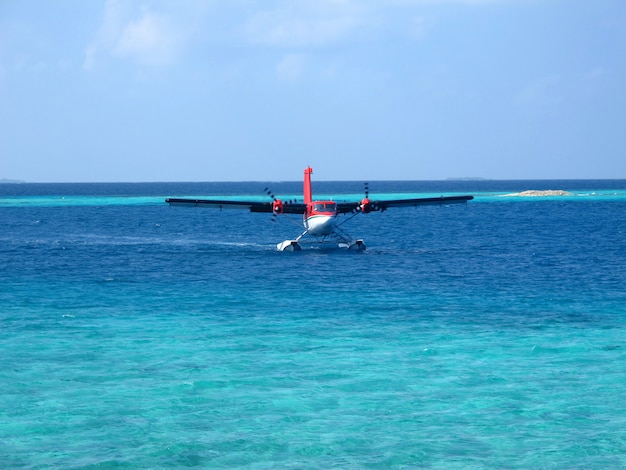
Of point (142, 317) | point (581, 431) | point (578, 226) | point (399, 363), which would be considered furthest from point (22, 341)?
point (578, 226)

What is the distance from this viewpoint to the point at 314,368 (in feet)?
65.2

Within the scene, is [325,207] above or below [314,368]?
above

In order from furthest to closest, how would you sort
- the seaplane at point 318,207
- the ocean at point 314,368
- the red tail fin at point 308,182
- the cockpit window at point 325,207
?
the red tail fin at point 308,182 < the cockpit window at point 325,207 < the seaplane at point 318,207 < the ocean at point 314,368

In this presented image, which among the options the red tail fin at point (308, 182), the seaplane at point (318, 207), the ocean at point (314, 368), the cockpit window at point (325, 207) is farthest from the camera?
the red tail fin at point (308, 182)

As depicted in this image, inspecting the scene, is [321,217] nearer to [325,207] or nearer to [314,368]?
[325,207]

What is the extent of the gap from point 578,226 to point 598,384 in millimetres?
68564

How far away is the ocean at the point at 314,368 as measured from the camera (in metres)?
14.3

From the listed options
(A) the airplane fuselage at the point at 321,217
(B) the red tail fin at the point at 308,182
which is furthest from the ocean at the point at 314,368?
(B) the red tail fin at the point at 308,182

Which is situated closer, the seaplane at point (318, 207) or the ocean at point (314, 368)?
the ocean at point (314, 368)

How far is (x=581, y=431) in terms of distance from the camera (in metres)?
15.0

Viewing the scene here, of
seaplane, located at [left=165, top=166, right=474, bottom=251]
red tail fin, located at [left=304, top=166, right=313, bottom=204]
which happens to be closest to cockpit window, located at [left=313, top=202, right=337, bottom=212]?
seaplane, located at [left=165, top=166, right=474, bottom=251]

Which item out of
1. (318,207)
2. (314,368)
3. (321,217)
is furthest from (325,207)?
(314,368)

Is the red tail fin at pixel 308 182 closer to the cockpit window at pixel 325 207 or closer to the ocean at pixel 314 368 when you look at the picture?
the cockpit window at pixel 325 207

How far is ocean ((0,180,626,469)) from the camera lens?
1427cm
